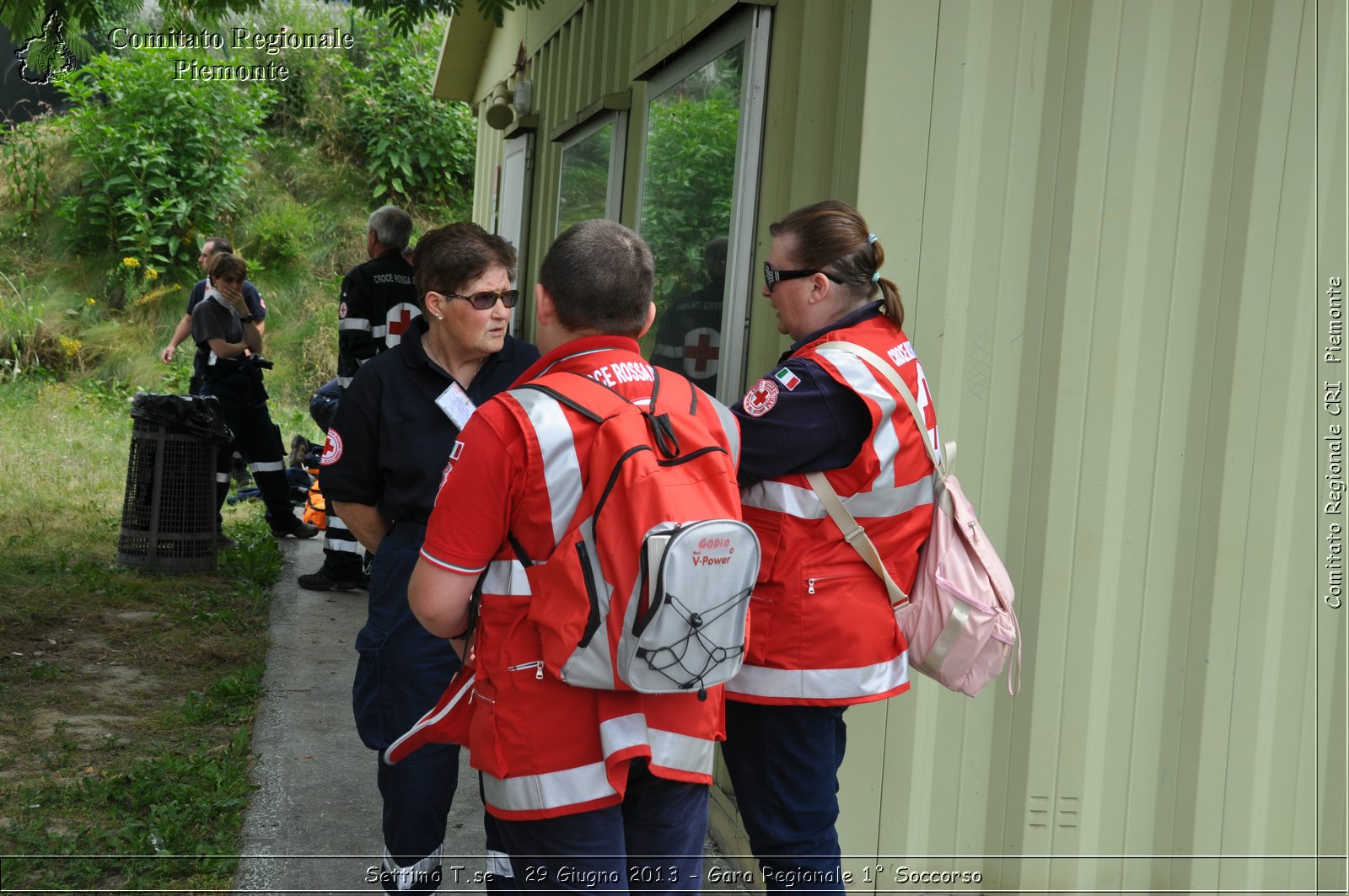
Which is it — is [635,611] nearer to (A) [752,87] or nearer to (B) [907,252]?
(B) [907,252]

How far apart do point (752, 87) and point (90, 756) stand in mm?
3611

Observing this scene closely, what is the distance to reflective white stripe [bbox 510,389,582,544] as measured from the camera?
6.97 feet

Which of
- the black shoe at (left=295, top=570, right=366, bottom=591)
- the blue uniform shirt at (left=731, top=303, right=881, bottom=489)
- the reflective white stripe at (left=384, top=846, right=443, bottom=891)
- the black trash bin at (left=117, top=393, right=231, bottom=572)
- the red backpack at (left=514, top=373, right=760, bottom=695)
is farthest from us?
the black trash bin at (left=117, top=393, right=231, bottom=572)

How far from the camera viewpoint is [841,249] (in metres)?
2.84

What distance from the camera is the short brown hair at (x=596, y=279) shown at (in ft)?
7.55

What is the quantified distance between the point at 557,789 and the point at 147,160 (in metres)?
15.7

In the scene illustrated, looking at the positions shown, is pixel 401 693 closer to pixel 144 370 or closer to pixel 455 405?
pixel 455 405

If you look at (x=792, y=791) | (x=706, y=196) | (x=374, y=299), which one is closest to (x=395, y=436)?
(x=792, y=791)

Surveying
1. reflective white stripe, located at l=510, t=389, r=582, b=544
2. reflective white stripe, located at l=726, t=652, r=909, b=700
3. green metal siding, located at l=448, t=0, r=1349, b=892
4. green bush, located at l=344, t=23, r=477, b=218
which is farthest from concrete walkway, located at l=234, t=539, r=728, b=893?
green bush, located at l=344, t=23, r=477, b=218

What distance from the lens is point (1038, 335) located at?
3549 millimetres

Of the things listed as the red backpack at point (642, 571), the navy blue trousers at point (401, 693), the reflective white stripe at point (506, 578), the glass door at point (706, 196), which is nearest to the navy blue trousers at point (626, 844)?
the red backpack at point (642, 571)

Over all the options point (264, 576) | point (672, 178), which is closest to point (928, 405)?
point (672, 178)

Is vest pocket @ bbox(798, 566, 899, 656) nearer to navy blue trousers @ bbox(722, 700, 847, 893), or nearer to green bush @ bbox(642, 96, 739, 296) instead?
navy blue trousers @ bbox(722, 700, 847, 893)

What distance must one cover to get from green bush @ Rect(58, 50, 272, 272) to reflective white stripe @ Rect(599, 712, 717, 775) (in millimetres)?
15061
